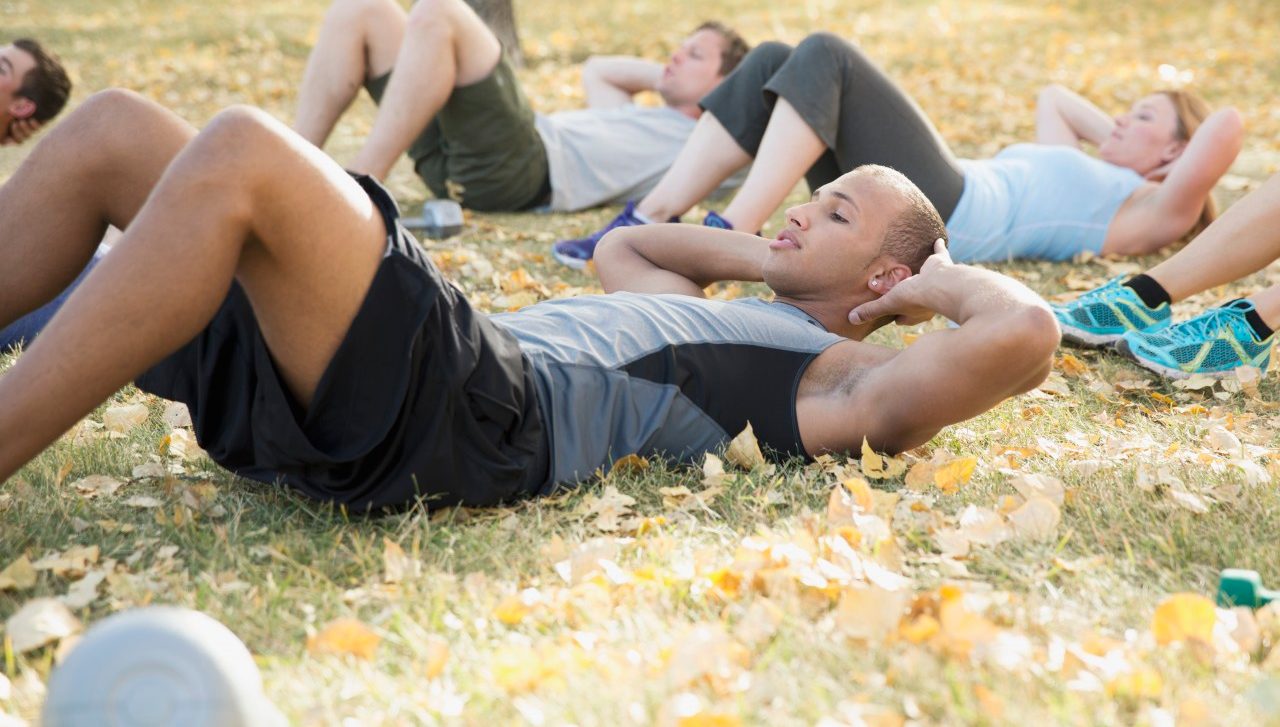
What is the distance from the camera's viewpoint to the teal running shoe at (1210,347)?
3482 mm

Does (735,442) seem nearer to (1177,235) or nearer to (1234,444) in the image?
(1234,444)

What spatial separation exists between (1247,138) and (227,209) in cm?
788

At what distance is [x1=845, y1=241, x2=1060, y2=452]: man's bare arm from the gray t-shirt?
3400 mm

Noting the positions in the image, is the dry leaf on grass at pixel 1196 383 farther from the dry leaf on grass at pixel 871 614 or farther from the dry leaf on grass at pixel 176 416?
the dry leaf on grass at pixel 176 416

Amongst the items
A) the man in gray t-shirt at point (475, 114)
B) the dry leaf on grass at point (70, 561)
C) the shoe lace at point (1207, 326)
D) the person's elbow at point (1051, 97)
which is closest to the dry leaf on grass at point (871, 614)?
the dry leaf on grass at point (70, 561)

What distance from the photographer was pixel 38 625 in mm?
1836

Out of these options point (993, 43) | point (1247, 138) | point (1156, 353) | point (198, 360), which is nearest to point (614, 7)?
point (993, 43)

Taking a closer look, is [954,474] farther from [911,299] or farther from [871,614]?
[871,614]

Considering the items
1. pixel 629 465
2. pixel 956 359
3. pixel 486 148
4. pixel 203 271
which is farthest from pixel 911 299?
pixel 486 148

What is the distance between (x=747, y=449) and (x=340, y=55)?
11.5ft

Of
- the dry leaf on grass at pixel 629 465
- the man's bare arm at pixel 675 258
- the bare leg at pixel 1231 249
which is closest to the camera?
the dry leaf on grass at pixel 629 465

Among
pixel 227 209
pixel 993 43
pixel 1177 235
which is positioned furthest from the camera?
pixel 993 43

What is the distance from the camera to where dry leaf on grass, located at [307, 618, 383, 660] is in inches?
72.4

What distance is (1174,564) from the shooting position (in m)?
2.16
